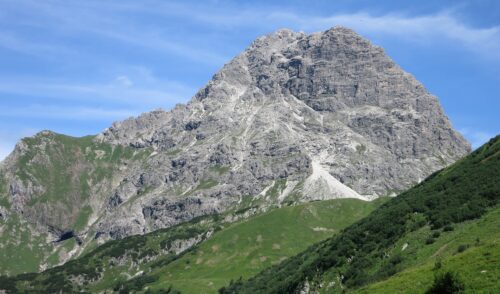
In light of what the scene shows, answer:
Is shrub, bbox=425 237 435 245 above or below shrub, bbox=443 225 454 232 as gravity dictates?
below

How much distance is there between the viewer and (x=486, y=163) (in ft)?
383

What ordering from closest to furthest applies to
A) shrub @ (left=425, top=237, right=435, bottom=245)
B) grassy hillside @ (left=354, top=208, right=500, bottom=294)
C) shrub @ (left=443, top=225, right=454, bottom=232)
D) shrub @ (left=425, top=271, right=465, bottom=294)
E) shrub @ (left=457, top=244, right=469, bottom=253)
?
shrub @ (left=425, top=271, right=465, bottom=294)
grassy hillside @ (left=354, top=208, right=500, bottom=294)
shrub @ (left=457, top=244, right=469, bottom=253)
shrub @ (left=425, top=237, right=435, bottom=245)
shrub @ (left=443, top=225, right=454, bottom=232)

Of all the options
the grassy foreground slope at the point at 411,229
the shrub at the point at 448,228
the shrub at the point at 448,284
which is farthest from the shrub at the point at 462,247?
the shrub at the point at 448,284

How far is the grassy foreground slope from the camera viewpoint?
91.6 m

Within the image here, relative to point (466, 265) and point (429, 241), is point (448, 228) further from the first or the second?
point (466, 265)

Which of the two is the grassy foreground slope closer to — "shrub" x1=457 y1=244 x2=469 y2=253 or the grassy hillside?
the grassy hillside

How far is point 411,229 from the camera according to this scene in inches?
4021

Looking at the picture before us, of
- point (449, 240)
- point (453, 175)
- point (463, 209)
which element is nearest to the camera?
point (449, 240)

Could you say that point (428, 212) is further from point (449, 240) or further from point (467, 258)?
point (467, 258)

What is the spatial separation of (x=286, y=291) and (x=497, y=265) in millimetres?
93167

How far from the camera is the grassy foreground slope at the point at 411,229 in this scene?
301 ft

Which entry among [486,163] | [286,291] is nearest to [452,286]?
[486,163]

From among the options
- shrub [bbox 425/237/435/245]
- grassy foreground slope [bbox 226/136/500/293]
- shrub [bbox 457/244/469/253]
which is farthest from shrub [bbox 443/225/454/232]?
shrub [bbox 457/244/469/253]

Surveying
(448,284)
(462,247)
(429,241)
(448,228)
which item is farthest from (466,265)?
(448,228)
